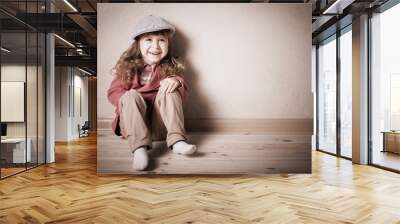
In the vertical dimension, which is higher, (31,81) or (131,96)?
(31,81)

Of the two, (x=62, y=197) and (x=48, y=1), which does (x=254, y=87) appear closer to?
(x=62, y=197)

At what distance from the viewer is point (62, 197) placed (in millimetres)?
4477

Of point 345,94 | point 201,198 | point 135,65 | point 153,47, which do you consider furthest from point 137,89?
point 345,94

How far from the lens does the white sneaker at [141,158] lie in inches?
223

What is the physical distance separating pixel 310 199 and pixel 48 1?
19.8 feet

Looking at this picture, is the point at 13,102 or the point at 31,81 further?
the point at 31,81

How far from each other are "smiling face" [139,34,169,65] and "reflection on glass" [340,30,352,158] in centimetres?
439

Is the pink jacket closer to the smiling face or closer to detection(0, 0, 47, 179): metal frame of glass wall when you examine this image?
the smiling face

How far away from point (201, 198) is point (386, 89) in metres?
4.34

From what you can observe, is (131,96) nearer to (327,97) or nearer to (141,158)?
(141,158)

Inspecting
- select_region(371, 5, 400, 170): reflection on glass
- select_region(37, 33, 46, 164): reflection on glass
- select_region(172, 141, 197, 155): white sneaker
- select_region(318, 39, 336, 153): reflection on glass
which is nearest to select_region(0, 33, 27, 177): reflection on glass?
select_region(37, 33, 46, 164): reflection on glass

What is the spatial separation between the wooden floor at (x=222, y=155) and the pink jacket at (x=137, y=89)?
405mm

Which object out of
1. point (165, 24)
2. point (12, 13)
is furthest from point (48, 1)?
point (165, 24)

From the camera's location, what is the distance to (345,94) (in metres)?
8.33
